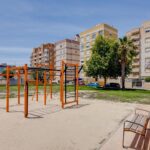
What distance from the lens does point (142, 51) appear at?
61.9 m

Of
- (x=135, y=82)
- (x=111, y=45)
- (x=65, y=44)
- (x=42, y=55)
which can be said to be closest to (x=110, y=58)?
(x=111, y=45)

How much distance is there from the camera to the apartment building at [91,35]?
67256 mm

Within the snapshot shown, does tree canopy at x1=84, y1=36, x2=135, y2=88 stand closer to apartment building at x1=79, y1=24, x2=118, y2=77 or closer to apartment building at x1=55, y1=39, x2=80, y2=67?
apartment building at x1=79, y1=24, x2=118, y2=77

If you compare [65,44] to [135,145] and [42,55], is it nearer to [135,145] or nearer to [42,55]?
[42,55]

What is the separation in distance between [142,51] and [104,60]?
35.0m

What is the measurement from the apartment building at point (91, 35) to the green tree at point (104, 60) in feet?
111

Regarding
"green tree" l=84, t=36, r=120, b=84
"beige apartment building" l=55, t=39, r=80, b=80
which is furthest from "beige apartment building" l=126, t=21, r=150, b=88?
"green tree" l=84, t=36, r=120, b=84

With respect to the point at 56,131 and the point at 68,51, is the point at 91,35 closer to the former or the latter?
the point at 68,51

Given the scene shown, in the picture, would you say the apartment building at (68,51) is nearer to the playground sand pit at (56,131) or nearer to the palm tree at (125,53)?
the palm tree at (125,53)

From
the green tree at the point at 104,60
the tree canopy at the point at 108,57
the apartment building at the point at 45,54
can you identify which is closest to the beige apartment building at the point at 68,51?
the apartment building at the point at 45,54

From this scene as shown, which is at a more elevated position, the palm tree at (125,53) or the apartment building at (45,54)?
the apartment building at (45,54)

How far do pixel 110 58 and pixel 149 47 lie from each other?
33.1m

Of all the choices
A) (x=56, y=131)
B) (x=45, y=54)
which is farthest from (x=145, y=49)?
(x=56, y=131)

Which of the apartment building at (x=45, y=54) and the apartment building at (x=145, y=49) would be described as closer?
the apartment building at (x=145, y=49)
